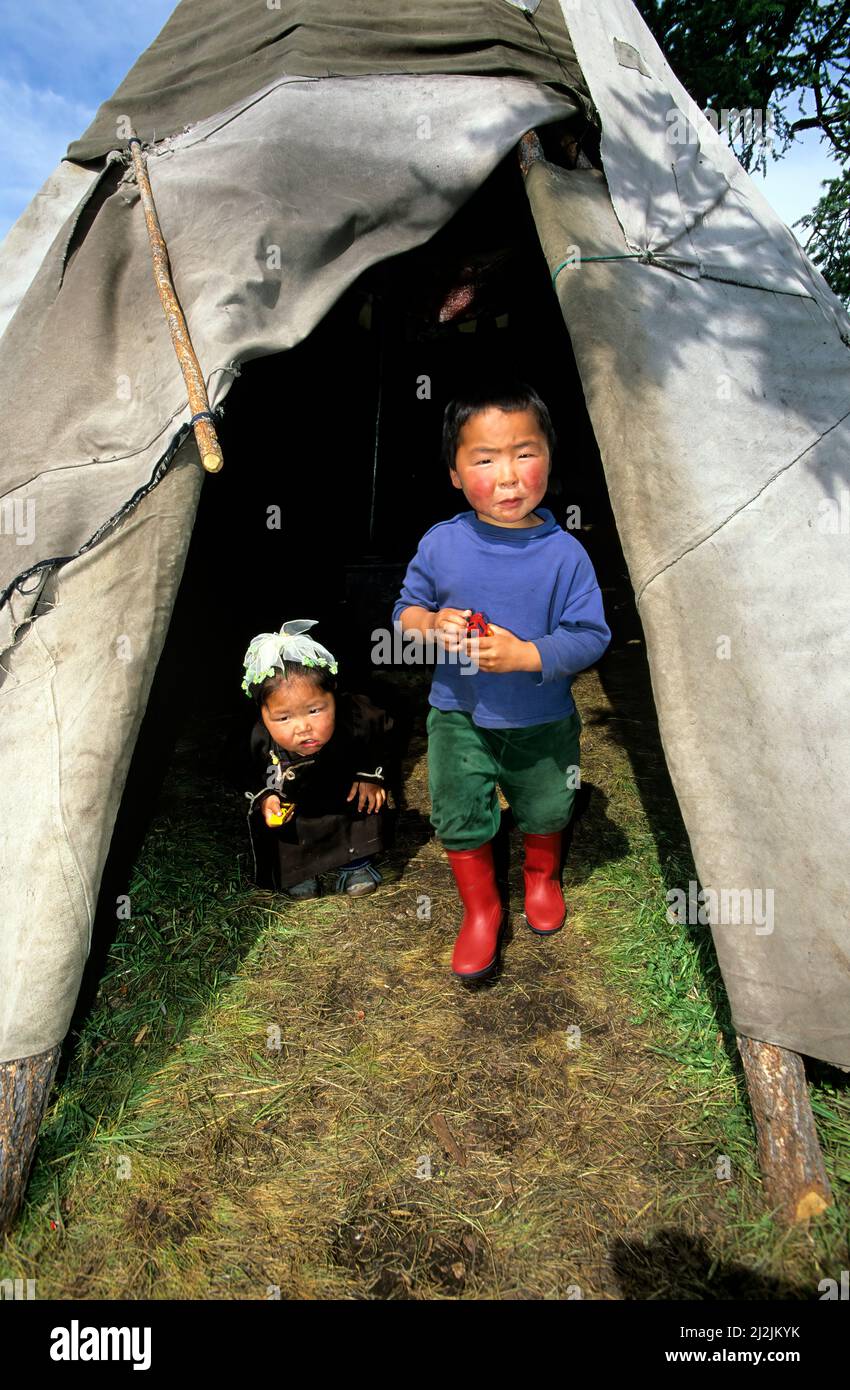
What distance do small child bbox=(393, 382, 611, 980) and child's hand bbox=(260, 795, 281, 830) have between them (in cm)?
70

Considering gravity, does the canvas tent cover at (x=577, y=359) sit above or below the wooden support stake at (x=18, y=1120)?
above

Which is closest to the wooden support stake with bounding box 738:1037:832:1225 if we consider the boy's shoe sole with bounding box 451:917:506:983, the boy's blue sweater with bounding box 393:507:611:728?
the boy's shoe sole with bounding box 451:917:506:983

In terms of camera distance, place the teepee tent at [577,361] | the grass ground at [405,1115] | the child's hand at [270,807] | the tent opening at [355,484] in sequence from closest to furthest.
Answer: the grass ground at [405,1115] → the teepee tent at [577,361] → the child's hand at [270,807] → the tent opening at [355,484]

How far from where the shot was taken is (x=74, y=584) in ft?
7.75

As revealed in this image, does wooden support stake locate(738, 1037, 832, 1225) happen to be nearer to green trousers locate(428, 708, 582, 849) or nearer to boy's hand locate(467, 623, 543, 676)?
green trousers locate(428, 708, 582, 849)

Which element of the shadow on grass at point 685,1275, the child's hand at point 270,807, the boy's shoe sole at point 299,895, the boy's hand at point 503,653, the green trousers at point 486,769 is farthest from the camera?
the boy's shoe sole at point 299,895

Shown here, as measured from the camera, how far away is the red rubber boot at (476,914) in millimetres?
2781

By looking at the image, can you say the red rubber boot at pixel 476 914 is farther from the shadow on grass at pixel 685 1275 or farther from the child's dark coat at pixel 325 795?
the shadow on grass at pixel 685 1275

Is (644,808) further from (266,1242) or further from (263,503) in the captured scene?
(263,503)

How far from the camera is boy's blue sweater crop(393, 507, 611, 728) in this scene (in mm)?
2465

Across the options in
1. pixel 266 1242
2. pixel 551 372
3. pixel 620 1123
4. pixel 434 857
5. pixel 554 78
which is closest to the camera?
pixel 266 1242

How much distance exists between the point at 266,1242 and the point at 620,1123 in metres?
0.99

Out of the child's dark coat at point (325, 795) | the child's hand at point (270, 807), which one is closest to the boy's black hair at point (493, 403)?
the child's dark coat at point (325, 795)

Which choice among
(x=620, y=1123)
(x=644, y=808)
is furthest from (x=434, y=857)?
(x=620, y=1123)
